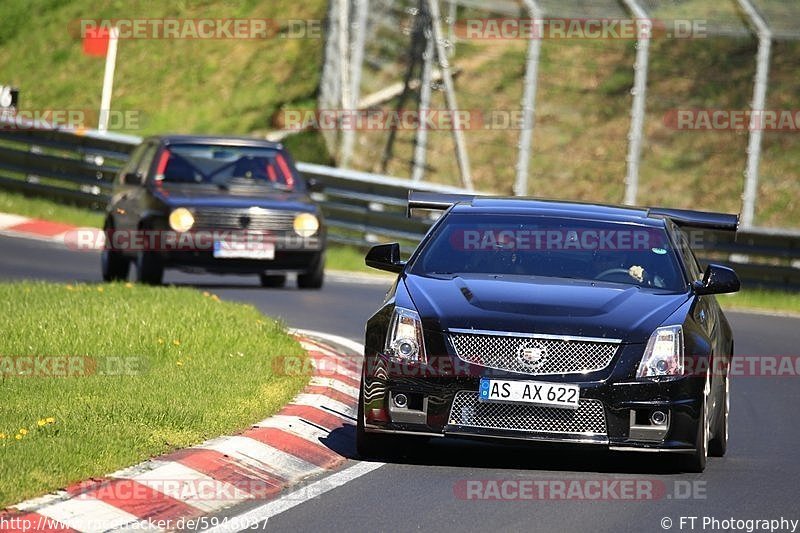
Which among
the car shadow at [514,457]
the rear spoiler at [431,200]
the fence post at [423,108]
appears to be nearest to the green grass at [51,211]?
the fence post at [423,108]

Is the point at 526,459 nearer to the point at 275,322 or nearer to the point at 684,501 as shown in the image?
the point at 684,501

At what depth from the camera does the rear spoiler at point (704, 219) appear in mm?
10984

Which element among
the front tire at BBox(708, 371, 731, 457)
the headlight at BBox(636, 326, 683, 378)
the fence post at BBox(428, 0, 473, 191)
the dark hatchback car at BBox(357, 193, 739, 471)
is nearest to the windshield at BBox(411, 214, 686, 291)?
the dark hatchback car at BBox(357, 193, 739, 471)

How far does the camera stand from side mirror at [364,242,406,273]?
10539 mm

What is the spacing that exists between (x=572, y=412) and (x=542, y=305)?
623 mm

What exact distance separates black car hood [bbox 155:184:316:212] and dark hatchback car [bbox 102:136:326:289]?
0.01 m

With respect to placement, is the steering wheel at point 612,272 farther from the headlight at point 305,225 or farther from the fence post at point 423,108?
the fence post at point 423,108

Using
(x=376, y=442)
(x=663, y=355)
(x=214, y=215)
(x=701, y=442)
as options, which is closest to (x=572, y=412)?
(x=663, y=355)

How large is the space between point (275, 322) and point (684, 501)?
19.1 ft

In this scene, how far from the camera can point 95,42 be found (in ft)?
119

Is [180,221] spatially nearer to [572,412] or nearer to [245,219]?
[245,219]

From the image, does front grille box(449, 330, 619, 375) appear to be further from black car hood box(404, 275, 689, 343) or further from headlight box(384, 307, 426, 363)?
headlight box(384, 307, 426, 363)

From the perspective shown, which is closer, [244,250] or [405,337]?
[405,337]

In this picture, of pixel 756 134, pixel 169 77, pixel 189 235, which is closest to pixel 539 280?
pixel 189 235
